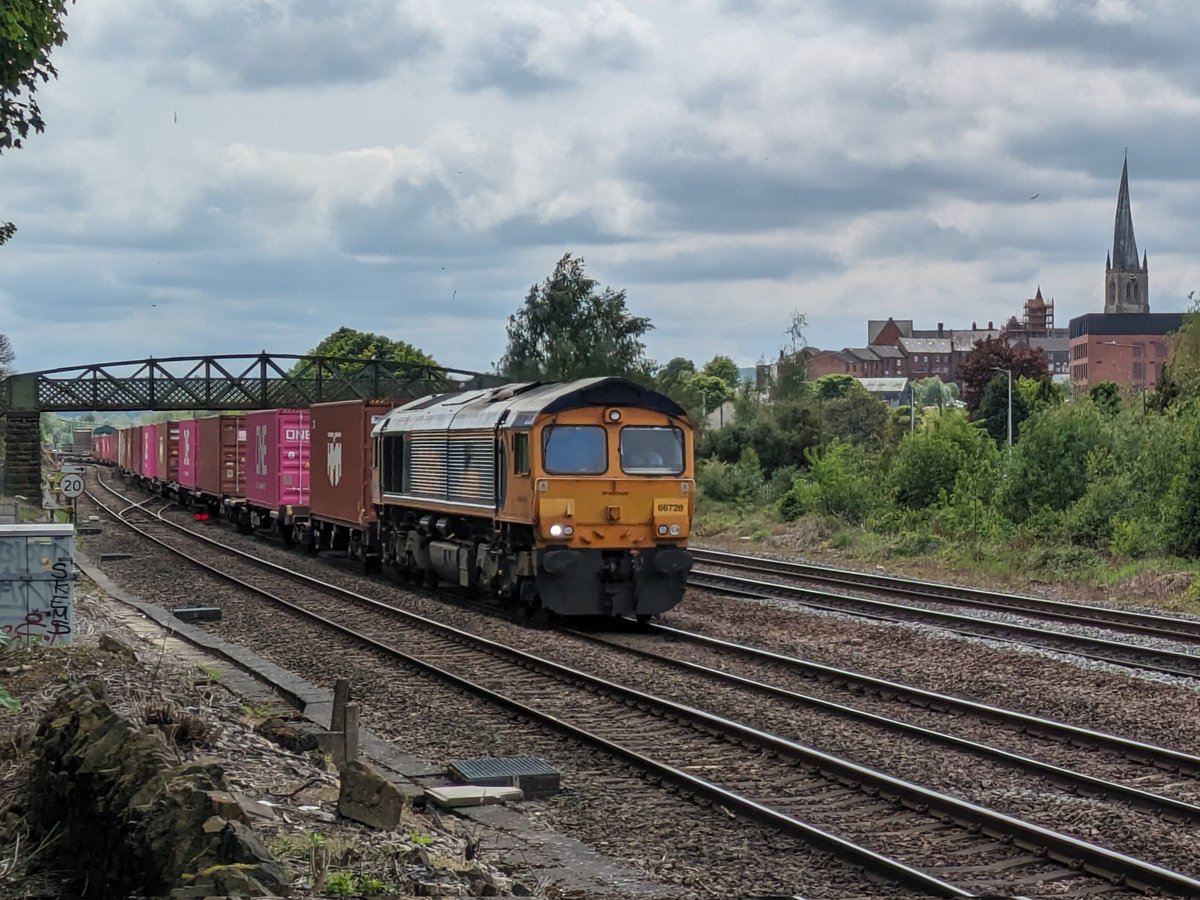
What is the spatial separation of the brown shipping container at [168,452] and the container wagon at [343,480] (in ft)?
69.4

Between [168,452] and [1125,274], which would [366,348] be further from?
[1125,274]

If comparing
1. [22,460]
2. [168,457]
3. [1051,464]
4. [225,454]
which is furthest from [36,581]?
[168,457]

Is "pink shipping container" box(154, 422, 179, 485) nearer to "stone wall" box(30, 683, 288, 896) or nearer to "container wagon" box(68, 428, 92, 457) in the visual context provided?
"stone wall" box(30, 683, 288, 896)

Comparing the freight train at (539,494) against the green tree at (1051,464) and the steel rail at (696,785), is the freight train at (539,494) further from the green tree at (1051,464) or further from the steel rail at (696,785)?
the green tree at (1051,464)

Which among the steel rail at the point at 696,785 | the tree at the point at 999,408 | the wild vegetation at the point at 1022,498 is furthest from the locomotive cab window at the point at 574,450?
the tree at the point at 999,408

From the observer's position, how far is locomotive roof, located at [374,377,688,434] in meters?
18.4

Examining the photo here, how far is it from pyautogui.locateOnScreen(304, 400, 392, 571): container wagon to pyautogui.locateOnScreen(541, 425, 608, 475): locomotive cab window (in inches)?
346

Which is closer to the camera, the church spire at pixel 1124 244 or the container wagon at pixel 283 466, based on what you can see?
the container wagon at pixel 283 466

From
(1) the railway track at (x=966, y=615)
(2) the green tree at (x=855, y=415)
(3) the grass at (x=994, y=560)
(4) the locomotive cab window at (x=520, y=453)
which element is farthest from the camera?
(2) the green tree at (x=855, y=415)

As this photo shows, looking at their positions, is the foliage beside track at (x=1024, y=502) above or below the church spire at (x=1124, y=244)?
below

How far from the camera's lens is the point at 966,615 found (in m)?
19.7

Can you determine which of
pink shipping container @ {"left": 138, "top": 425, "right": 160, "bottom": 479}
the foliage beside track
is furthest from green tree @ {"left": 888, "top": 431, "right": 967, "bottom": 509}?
pink shipping container @ {"left": 138, "top": 425, "right": 160, "bottom": 479}

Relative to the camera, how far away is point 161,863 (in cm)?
638

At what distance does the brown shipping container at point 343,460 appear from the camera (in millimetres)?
27031
